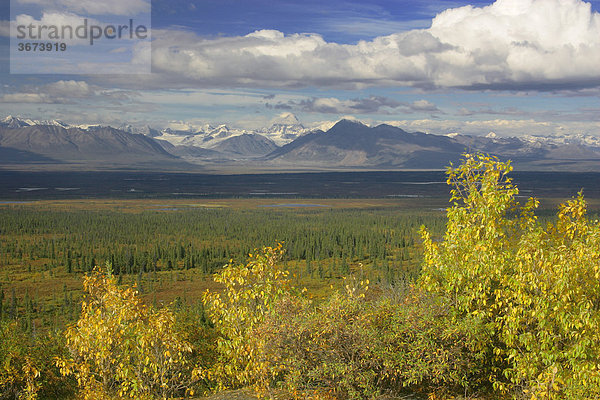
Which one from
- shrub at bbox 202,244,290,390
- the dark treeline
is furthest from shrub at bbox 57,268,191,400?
the dark treeline

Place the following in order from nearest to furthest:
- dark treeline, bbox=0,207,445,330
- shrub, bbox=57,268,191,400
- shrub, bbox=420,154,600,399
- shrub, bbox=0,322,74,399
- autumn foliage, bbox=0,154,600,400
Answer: shrub, bbox=420,154,600,399 < autumn foliage, bbox=0,154,600,400 < shrub, bbox=57,268,191,400 < shrub, bbox=0,322,74,399 < dark treeline, bbox=0,207,445,330

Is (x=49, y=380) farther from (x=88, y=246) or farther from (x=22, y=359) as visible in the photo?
(x=88, y=246)

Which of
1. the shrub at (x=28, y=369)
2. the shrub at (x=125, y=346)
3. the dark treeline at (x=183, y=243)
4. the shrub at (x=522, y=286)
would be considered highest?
the shrub at (x=522, y=286)

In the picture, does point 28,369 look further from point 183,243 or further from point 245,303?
point 183,243

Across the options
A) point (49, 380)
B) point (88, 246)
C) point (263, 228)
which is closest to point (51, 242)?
point (88, 246)

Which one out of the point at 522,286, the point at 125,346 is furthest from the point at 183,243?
the point at 522,286

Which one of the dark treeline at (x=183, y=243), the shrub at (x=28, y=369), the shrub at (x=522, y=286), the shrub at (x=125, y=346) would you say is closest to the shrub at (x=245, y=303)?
the shrub at (x=125, y=346)

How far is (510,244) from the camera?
1934cm

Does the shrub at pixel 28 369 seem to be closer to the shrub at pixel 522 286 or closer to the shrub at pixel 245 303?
the shrub at pixel 245 303

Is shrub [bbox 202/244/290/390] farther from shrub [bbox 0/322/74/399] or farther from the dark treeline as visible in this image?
the dark treeline

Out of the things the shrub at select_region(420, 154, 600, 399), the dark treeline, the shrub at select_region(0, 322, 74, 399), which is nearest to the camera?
the shrub at select_region(420, 154, 600, 399)

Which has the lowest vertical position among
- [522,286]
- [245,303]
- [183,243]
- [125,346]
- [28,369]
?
[183,243]

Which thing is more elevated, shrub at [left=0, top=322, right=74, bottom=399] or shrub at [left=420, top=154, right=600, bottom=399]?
shrub at [left=420, top=154, right=600, bottom=399]

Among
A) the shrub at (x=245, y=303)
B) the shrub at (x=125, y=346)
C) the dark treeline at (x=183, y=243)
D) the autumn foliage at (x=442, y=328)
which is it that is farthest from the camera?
the dark treeline at (x=183, y=243)
